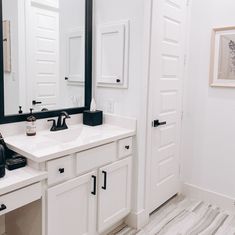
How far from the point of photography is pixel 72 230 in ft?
6.18

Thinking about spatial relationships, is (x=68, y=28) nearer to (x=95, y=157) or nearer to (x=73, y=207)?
(x=95, y=157)

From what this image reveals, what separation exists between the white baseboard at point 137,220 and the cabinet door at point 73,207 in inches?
19.2

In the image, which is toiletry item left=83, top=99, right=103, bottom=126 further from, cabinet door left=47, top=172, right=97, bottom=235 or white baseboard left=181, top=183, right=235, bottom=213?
white baseboard left=181, top=183, right=235, bottom=213

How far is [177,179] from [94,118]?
1231 millimetres


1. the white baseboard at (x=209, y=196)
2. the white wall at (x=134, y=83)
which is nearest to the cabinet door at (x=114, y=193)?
Answer: the white wall at (x=134, y=83)

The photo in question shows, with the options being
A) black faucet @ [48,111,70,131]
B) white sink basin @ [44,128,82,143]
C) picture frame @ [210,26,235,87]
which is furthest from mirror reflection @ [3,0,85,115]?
picture frame @ [210,26,235,87]

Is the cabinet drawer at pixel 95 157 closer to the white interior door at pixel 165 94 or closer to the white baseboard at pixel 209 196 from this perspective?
the white interior door at pixel 165 94

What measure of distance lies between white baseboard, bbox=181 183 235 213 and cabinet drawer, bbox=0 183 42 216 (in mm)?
1921

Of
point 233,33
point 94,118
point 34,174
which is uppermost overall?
point 233,33

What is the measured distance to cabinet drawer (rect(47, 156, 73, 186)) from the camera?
168 cm

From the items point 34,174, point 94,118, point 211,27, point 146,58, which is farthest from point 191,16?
point 34,174

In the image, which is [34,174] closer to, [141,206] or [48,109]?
[48,109]

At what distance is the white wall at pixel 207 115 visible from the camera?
268 cm

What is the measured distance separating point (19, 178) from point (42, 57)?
1.09 meters
